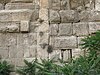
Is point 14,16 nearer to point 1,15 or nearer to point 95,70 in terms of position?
point 1,15

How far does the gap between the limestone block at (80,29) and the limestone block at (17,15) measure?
3.80ft

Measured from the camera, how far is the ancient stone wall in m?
6.18

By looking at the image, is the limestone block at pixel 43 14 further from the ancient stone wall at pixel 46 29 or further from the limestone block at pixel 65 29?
the limestone block at pixel 65 29

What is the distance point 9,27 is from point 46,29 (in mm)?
910

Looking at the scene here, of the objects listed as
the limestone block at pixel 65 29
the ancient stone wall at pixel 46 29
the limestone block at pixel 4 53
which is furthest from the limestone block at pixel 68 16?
the limestone block at pixel 4 53

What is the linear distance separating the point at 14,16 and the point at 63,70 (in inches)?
84.8

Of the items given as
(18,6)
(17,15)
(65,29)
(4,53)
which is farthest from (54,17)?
(4,53)

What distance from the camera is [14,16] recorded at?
6.46 meters

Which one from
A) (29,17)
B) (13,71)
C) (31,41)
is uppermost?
(29,17)

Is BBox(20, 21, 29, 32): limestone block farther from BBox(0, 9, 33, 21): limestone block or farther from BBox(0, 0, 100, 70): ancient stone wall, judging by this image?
BBox(0, 9, 33, 21): limestone block

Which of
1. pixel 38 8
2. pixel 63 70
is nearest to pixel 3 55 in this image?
pixel 38 8

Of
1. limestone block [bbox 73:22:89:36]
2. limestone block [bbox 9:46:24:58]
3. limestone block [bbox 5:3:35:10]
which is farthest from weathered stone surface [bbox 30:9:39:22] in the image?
limestone block [bbox 73:22:89:36]

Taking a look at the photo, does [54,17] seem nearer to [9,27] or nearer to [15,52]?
[9,27]

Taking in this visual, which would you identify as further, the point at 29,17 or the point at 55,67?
the point at 29,17
